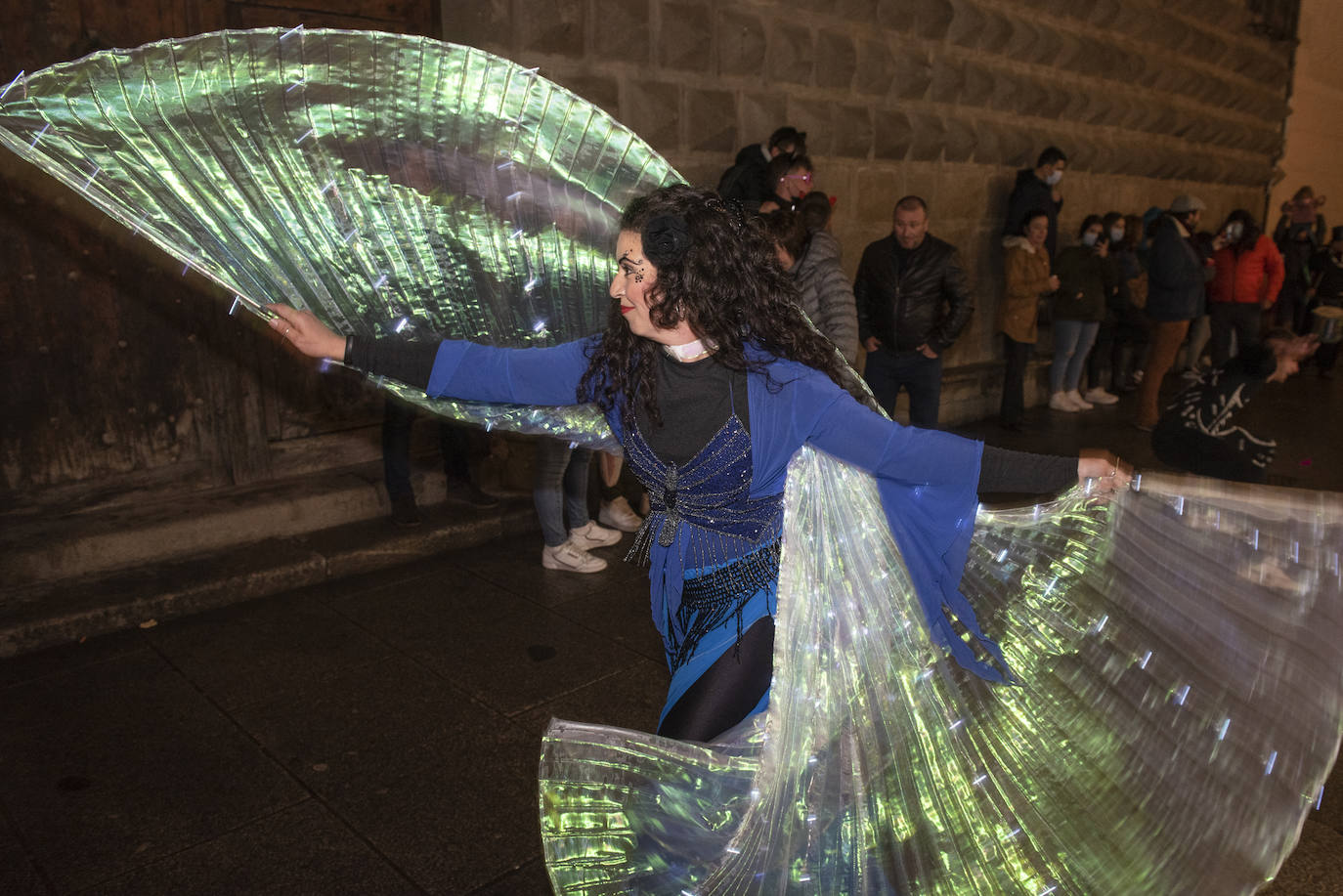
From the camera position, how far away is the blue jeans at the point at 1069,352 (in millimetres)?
9555

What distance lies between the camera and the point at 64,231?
16.1 ft

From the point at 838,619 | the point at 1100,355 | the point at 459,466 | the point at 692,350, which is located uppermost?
the point at 692,350

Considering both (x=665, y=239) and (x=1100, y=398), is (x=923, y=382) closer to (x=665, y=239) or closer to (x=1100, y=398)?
(x=665, y=239)

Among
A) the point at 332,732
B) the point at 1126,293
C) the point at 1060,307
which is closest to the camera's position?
the point at 332,732

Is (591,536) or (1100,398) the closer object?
(591,536)

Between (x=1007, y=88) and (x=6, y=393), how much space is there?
27.4ft

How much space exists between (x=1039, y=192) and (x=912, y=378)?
375cm

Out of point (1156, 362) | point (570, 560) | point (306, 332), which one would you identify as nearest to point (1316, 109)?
point (1156, 362)

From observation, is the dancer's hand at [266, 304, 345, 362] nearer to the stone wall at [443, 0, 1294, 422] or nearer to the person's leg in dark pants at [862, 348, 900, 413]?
the stone wall at [443, 0, 1294, 422]

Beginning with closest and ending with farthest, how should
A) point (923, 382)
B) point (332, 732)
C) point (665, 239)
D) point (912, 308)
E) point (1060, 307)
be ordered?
1. point (665, 239)
2. point (332, 732)
3. point (912, 308)
4. point (923, 382)
5. point (1060, 307)

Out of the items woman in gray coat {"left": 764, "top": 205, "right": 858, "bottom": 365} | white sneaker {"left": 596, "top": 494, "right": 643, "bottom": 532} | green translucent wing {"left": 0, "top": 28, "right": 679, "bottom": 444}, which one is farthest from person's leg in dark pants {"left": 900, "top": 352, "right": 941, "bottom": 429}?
green translucent wing {"left": 0, "top": 28, "right": 679, "bottom": 444}

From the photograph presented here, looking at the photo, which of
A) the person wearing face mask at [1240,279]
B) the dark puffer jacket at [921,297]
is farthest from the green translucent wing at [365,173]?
the person wearing face mask at [1240,279]

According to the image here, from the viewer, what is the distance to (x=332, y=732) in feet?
12.3

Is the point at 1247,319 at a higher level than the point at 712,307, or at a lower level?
lower
